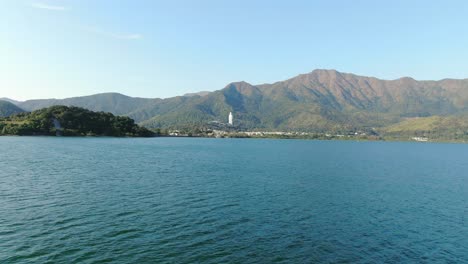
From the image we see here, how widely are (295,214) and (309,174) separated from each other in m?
47.8

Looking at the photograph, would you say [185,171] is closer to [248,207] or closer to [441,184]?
[248,207]

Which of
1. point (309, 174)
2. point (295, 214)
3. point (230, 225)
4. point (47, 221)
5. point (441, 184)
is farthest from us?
point (309, 174)

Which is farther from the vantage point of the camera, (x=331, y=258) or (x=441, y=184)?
(x=441, y=184)

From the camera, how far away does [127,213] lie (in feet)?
144

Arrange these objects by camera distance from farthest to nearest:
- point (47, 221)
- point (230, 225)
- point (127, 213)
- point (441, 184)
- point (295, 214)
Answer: point (441, 184)
point (295, 214)
point (127, 213)
point (230, 225)
point (47, 221)

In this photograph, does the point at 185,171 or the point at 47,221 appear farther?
the point at 185,171

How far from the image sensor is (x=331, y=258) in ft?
106

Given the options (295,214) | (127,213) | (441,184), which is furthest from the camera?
(441,184)

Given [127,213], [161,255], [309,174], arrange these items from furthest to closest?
[309,174] < [127,213] < [161,255]

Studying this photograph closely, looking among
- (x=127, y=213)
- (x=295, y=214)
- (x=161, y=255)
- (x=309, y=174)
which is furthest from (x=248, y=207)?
(x=309, y=174)

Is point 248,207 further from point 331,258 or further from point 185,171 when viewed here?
point 185,171

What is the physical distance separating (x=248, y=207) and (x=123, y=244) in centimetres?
2302

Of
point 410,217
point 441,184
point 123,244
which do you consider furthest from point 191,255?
point 441,184

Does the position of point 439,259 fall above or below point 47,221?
below
